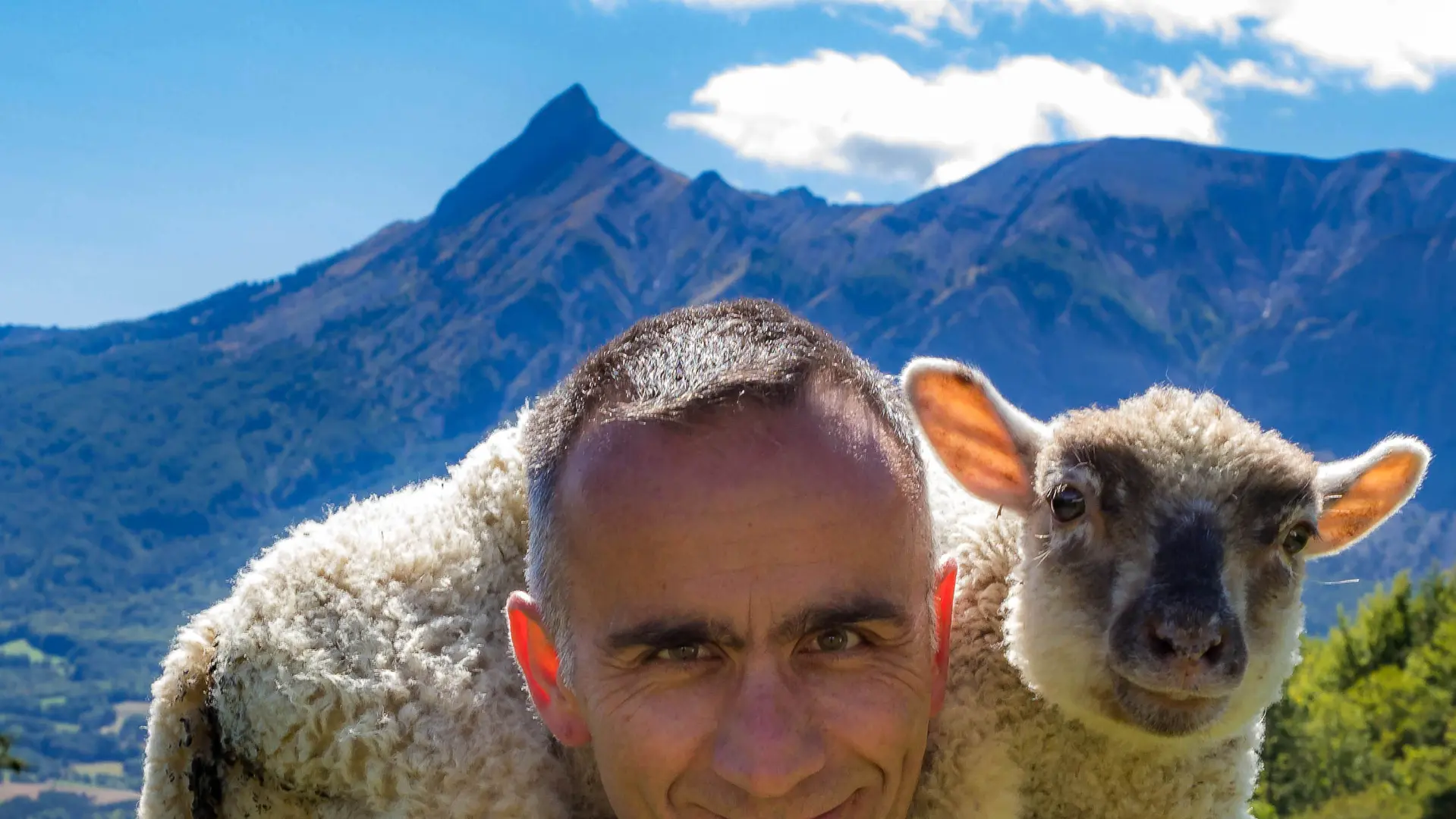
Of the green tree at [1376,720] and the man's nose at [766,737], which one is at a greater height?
the green tree at [1376,720]

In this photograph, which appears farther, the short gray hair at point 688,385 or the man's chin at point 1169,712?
the man's chin at point 1169,712

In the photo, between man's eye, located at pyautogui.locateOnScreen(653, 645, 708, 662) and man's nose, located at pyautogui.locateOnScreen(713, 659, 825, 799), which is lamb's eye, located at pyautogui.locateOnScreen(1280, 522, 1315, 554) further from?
man's eye, located at pyautogui.locateOnScreen(653, 645, 708, 662)

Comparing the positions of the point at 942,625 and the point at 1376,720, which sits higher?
the point at 1376,720

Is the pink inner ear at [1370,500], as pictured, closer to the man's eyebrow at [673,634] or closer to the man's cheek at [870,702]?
the man's cheek at [870,702]

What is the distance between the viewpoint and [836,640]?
Result: 97.7 inches

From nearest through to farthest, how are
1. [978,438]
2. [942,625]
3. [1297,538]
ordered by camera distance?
[942,625], [1297,538], [978,438]

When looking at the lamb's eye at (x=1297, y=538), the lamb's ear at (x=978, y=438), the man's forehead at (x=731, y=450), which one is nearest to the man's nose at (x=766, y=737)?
the man's forehead at (x=731, y=450)

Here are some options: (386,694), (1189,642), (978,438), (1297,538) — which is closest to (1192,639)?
(1189,642)

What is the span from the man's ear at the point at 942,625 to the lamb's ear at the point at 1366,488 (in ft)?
6.32

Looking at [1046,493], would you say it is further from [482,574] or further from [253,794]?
[253,794]

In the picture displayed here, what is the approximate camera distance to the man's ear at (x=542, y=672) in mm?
2689

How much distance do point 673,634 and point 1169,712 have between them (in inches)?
79.6

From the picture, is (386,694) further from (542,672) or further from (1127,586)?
(1127,586)

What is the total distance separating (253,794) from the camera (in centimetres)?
274
